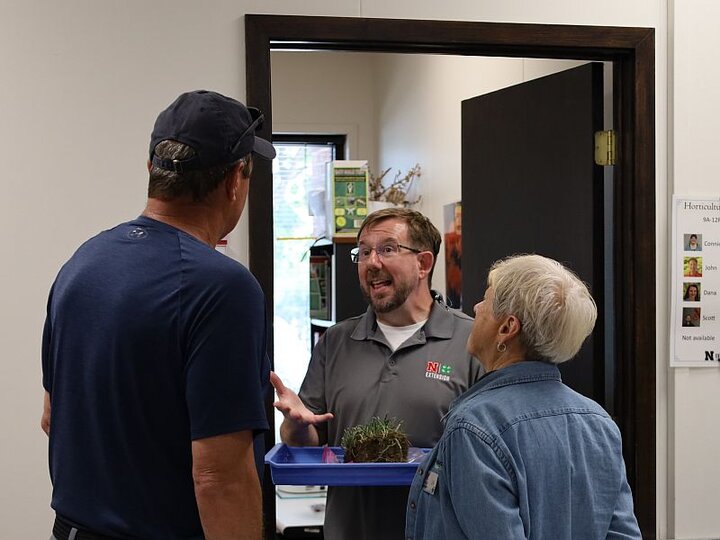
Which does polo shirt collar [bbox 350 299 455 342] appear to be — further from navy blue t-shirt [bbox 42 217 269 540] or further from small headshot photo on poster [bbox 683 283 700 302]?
navy blue t-shirt [bbox 42 217 269 540]

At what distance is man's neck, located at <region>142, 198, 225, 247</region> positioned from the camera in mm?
1483

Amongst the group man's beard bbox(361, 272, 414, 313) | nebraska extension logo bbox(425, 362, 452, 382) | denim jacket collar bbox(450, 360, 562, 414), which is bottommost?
nebraska extension logo bbox(425, 362, 452, 382)

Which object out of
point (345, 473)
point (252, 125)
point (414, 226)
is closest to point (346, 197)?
point (414, 226)

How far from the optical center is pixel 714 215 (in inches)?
107

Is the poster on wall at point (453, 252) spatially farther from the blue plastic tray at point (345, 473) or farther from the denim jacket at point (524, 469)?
the denim jacket at point (524, 469)

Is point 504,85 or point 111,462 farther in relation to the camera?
point 504,85

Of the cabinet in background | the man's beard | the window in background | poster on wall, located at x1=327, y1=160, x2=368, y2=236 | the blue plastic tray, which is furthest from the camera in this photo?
the window in background

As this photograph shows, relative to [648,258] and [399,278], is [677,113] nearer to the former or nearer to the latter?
[648,258]

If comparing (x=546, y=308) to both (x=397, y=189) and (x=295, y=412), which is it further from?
(x=397, y=189)

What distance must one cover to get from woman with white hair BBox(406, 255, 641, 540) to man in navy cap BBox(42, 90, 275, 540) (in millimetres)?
374

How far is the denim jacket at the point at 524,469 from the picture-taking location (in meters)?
1.59

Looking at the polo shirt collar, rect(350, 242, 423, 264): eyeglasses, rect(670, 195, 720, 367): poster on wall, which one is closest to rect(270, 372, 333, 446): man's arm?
the polo shirt collar

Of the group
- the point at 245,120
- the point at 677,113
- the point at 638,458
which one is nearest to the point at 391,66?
the point at 677,113

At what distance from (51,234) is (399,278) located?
90 cm
